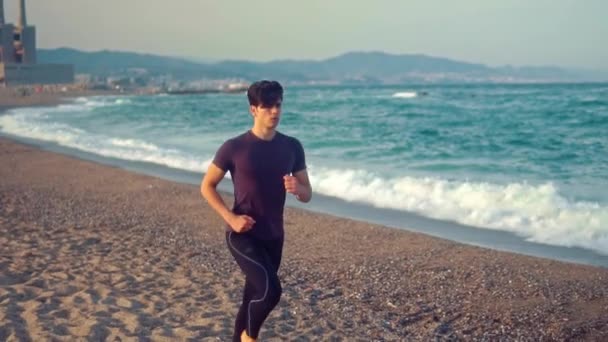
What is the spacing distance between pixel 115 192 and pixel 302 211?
3567 millimetres

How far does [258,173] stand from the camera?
13.1ft

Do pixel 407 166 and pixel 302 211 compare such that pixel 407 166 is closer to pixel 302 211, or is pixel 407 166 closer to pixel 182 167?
pixel 182 167

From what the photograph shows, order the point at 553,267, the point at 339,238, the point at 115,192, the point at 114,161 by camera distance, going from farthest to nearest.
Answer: the point at 114,161, the point at 115,192, the point at 339,238, the point at 553,267

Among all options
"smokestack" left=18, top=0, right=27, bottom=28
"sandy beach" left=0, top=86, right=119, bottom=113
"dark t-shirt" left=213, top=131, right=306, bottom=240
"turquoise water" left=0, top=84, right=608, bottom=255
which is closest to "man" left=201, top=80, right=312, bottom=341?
"dark t-shirt" left=213, top=131, right=306, bottom=240

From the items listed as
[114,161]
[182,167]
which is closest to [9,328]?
[182,167]

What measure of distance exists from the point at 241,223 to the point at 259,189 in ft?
0.68

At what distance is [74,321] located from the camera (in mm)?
5293

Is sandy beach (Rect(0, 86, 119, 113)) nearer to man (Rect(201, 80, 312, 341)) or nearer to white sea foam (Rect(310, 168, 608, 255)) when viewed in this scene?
white sea foam (Rect(310, 168, 608, 255))

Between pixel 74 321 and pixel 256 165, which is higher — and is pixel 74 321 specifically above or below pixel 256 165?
below

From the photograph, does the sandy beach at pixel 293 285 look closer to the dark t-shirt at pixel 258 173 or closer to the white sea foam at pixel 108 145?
the dark t-shirt at pixel 258 173

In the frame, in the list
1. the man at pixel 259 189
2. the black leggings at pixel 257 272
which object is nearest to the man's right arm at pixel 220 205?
the man at pixel 259 189

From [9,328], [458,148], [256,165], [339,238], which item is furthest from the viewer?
[458,148]

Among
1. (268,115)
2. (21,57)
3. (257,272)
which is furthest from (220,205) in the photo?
(21,57)

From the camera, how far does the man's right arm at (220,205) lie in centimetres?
396
